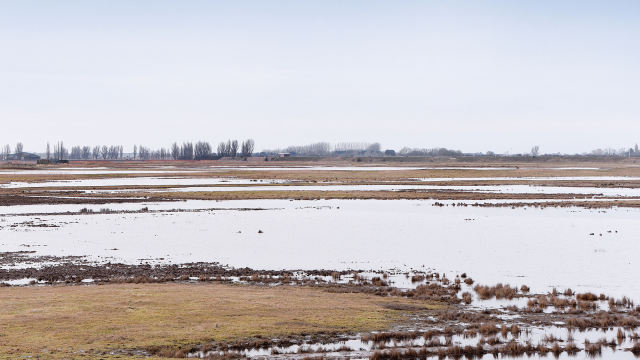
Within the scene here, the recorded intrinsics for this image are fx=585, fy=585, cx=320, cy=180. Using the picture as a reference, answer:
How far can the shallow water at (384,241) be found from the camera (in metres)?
26.4

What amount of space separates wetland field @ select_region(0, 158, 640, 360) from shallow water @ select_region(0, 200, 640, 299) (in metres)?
0.15

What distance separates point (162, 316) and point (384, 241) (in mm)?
18749

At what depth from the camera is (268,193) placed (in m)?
70.4

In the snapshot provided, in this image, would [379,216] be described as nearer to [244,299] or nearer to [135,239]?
[135,239]

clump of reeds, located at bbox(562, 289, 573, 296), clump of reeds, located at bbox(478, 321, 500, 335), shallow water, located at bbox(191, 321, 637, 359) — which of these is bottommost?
shallow water, located at bbox(191, 321, 637, 359)

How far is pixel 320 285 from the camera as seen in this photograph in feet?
74.9

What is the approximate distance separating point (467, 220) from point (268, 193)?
31.7m

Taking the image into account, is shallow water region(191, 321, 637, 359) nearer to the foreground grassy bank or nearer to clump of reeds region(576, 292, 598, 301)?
the foreground grassy bank

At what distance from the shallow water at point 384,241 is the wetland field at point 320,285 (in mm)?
146

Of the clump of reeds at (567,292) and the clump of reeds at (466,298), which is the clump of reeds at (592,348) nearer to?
the clump of reeds at (466,298)

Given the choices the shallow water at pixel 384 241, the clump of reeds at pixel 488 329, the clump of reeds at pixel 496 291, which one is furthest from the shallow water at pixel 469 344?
the shallow water at pixel 384 241

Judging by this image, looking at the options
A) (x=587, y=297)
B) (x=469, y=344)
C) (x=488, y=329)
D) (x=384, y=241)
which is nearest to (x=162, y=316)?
(x=469, y=344)

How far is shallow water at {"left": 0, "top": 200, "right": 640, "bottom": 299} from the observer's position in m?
26.4

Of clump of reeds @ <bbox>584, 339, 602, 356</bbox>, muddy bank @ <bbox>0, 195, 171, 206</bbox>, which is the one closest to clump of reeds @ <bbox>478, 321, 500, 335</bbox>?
clump of reeds @ <bbox>584, 339, 602, 356</bbox>
